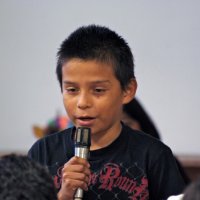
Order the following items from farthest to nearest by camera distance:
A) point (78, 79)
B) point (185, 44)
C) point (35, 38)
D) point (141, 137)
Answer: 1. point (35, 38)
2. point (185, 44)
3. point (141, 137)
4. point (78, 79)

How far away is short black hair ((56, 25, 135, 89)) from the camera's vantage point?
6.17 feet

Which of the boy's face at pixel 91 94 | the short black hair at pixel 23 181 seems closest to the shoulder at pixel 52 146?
the boy's face at pixel 91 94

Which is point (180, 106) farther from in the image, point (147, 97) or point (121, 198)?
point (121, 198)

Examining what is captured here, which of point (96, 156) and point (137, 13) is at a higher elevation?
point (137, 13)

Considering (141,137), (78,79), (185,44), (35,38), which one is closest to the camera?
(78,79)

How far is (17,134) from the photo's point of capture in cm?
475

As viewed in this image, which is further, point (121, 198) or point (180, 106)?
point (180, 106)

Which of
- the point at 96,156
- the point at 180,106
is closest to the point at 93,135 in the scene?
the point at 96,156

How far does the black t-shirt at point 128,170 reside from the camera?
184 cm

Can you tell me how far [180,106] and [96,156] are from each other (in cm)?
263

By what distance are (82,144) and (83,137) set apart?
0.08ft

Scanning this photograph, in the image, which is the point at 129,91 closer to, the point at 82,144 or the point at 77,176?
the point at 82,144

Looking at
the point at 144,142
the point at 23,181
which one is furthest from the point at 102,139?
the point at 23,181

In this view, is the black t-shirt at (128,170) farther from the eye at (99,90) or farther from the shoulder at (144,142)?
the eye at (99,90)
